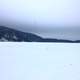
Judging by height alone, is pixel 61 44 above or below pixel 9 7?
below

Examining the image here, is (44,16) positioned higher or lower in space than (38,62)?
higher

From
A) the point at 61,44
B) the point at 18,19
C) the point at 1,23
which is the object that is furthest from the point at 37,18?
the point at 61,44

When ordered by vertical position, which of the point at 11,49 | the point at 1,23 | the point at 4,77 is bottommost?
the point at 4,77

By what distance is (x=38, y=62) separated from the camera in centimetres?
84

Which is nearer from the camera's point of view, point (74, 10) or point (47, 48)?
point (47, 48)

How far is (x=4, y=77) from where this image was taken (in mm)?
817

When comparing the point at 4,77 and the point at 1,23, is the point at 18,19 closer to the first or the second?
the point at 1,23

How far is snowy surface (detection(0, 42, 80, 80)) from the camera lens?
0.83 metres

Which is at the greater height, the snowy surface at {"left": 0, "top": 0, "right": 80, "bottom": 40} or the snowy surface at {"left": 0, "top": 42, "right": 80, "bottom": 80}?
the snowy surface at {"left": 0, "top": 0, "right": 80, "bottom": 40}

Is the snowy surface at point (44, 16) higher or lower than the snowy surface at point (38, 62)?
higher

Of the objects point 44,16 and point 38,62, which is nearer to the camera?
point 38,62

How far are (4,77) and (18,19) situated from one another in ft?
1.74

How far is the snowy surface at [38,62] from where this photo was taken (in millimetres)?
825

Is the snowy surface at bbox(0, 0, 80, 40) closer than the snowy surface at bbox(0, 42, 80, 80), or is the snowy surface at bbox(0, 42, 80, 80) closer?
the snowy surface at bbox(0, 42, 80, 80)
